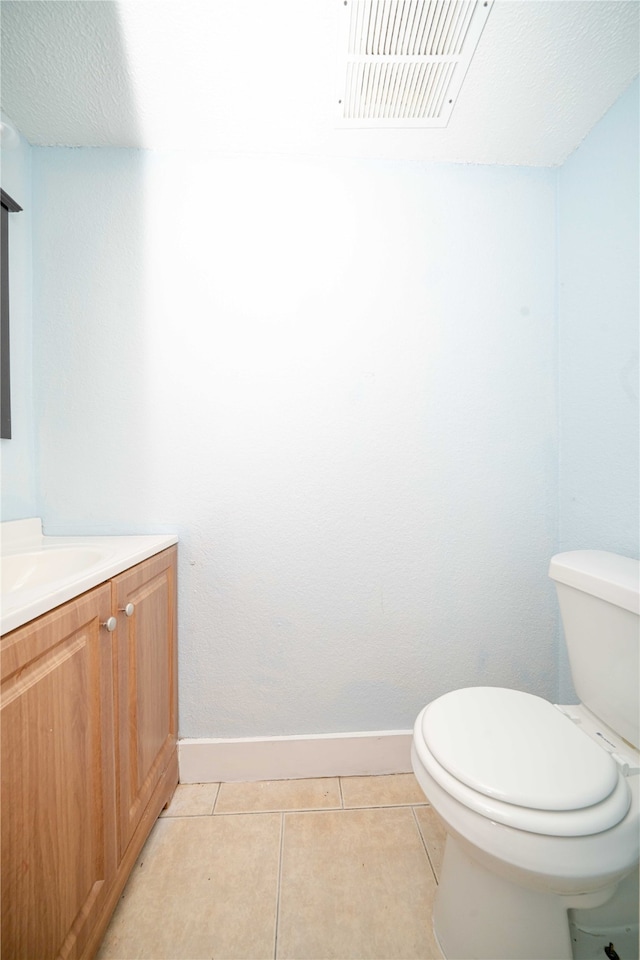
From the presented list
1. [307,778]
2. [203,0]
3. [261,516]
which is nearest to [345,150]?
[203,0]

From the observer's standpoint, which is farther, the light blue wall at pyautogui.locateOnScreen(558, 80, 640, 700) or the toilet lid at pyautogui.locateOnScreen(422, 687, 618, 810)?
the light blue wall at pyautogui.locateOnScreen(558, 80, 640, 700)

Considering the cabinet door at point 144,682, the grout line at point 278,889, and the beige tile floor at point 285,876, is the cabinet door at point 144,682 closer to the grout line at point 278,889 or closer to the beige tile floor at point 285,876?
the beige tile floor at point 285,876

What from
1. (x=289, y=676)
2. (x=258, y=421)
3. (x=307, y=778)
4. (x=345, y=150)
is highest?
(x=345, y=150)

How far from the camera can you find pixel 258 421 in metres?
1.46

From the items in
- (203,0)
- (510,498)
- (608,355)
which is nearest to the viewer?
(203,0)

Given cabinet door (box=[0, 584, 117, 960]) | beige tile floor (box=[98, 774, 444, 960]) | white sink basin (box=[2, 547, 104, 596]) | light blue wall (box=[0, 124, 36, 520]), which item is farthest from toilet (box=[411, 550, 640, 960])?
light blue wall (box=[0, 124, 36, 520])

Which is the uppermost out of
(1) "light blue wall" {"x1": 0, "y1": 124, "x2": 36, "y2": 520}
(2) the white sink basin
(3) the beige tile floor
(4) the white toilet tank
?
(1) "light blue wall" {"x1": 0, "y1": 124, "x2": 36, "y2": 520}

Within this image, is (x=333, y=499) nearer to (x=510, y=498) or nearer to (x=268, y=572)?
(x=268, y=572)

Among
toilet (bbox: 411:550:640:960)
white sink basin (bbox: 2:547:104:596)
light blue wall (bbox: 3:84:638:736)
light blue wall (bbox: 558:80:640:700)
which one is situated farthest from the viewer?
light blue wall (bbox: 3:84:638:736)

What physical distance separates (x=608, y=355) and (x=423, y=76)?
3.20 feet

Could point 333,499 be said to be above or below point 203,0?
below

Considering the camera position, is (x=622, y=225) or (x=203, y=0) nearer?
(x=203, y=0)

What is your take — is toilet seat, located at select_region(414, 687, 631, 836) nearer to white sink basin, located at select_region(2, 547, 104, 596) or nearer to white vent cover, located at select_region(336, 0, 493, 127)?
white sink basin, located at select_region(2, 547, 104, 596)

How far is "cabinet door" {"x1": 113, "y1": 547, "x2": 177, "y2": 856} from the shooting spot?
0.99 metres
